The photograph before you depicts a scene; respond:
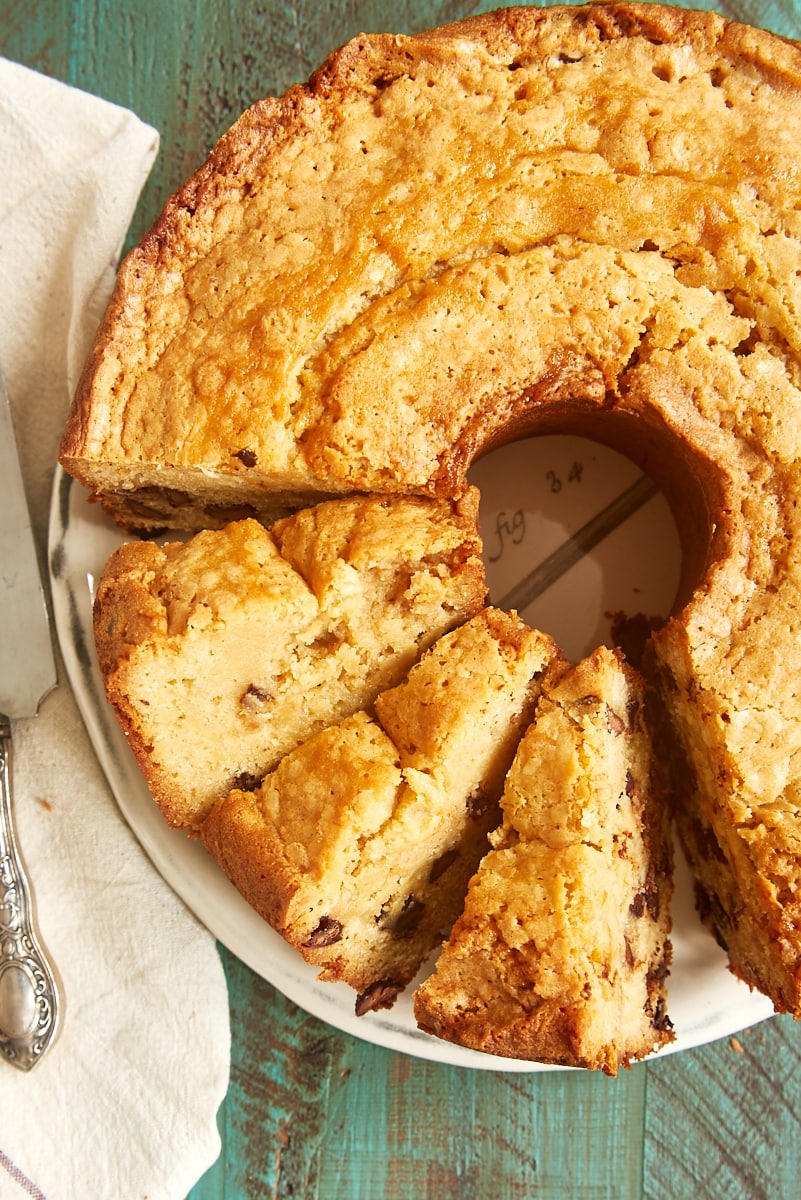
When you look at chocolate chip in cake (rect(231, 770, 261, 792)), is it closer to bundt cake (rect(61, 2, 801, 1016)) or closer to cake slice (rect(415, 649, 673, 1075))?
bundt cake (rect(61, 2, 801, 1016))

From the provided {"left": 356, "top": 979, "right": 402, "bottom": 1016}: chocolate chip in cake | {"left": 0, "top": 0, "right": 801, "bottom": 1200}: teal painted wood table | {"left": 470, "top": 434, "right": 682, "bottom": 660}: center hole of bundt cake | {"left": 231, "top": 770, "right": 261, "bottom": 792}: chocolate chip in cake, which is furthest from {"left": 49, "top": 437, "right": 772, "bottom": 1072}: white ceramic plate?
{"left": 231, "top": 770, "right": 261, "bottom": 792}: chocolate chip in cake

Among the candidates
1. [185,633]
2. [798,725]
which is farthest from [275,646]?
[798,725]

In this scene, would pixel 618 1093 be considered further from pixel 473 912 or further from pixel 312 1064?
pixel 473 912

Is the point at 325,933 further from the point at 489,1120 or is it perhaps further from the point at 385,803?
the point at 489,1120

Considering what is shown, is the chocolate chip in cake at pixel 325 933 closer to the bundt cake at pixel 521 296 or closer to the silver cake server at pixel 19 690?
the bundt cake at pixel 521 296

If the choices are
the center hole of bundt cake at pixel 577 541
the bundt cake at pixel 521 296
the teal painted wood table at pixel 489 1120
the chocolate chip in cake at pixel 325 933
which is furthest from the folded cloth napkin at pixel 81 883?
the center hole of bundt cake at pixel 577 541

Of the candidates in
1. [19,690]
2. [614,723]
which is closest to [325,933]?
[614,723]
